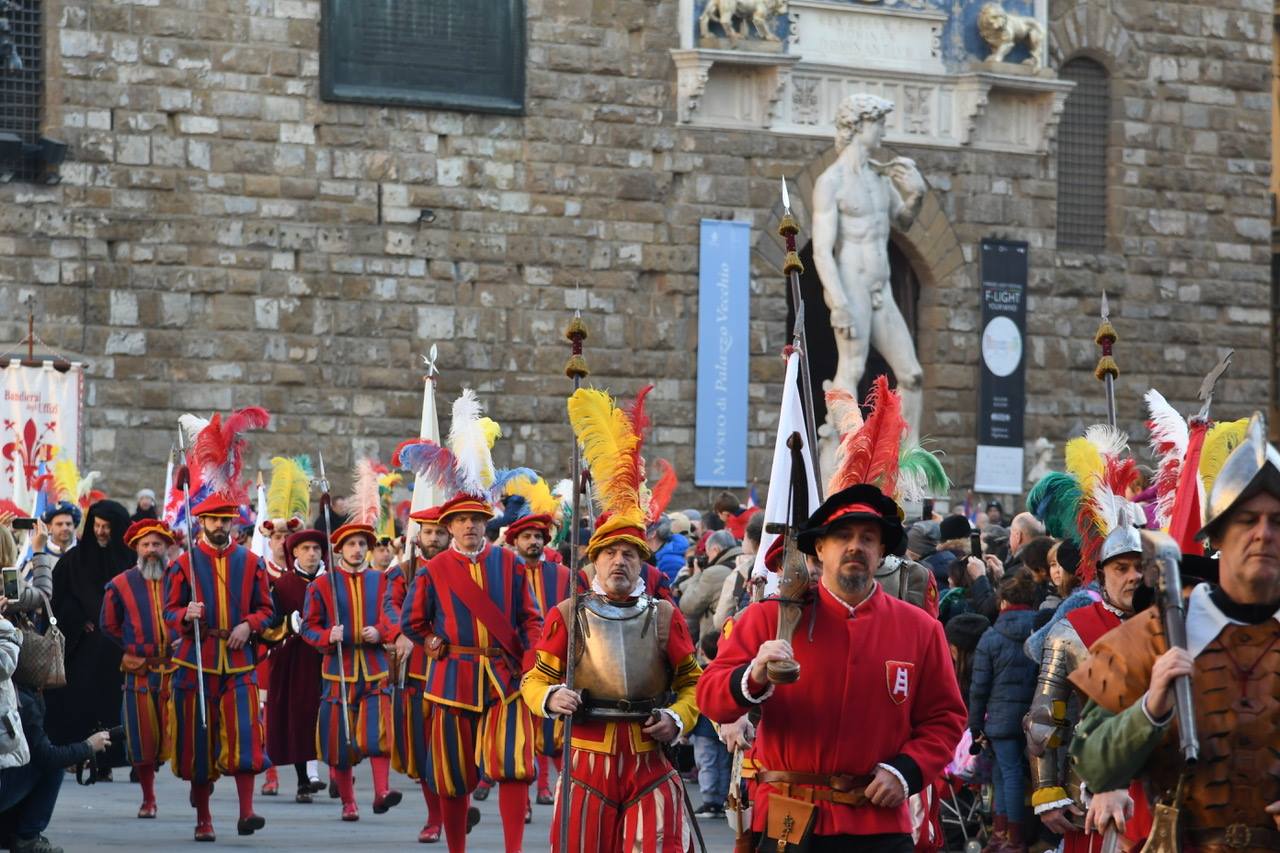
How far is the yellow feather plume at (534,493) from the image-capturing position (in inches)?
626

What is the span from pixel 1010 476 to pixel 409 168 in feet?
22.2

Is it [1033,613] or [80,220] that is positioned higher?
[80,220]

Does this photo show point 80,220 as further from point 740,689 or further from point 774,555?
point 740,689

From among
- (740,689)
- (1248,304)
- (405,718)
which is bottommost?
(405,718)

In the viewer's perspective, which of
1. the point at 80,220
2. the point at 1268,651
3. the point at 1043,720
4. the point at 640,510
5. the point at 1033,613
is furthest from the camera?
the point at 80,220

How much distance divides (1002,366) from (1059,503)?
1556 centimetres

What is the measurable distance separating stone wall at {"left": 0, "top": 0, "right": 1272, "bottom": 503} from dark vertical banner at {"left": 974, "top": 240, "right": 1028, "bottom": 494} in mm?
155

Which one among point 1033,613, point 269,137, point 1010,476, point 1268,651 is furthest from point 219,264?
point 1268,651

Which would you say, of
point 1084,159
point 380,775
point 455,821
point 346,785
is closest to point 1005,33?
point 1084,159

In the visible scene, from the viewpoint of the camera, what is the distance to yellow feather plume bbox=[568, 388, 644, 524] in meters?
9.11

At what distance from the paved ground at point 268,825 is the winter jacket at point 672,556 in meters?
1.70

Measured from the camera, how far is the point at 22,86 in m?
21.6

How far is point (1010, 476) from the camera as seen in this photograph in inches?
1001

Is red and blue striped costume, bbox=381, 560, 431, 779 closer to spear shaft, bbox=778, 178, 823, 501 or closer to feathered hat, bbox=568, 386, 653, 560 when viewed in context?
feathered hat, bbox=568, 386, 653, 560
